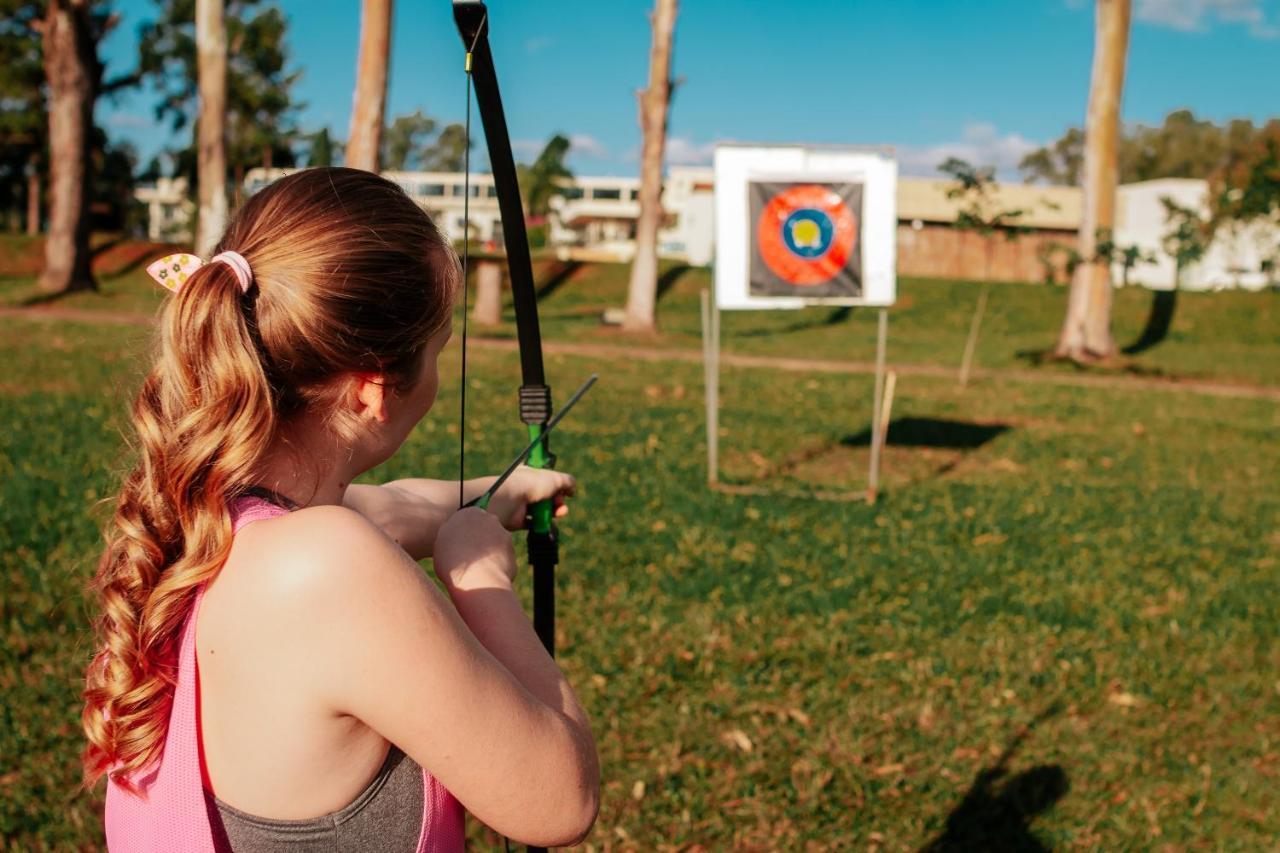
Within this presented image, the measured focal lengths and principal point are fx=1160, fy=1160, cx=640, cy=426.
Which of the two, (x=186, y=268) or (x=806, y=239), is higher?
(x=806, y=239)

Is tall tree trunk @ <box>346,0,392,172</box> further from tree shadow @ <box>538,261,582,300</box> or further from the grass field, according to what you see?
tree shadow @ <box>538,261,582,300</box>

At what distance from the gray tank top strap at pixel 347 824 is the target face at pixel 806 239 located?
633 centimetres

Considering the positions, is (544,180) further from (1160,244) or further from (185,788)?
(185,788)

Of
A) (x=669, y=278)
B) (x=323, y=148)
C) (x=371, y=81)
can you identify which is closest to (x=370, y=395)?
(x=323, y=148)

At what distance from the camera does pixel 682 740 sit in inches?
124

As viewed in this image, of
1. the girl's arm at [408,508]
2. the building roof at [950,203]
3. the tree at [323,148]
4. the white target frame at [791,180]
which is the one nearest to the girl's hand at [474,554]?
the girl's arm at [408,508]

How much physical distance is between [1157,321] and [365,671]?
22854 millimetres

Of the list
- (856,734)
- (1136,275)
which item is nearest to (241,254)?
(856,734)

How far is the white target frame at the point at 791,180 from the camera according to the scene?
7.10m

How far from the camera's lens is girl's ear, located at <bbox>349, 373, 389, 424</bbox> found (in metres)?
1.04

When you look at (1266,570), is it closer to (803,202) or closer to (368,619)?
(803,202)

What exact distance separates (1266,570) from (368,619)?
5.24m

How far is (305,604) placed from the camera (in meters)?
0.88

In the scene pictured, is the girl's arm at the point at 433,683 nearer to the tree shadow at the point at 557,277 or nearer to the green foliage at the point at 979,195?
the green foliage at the point at 979,195
